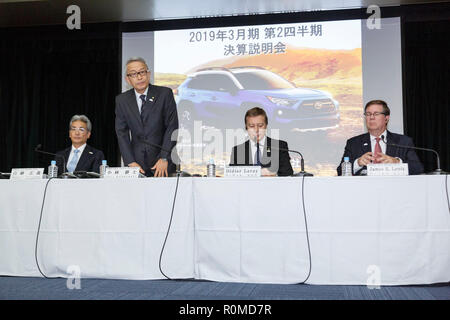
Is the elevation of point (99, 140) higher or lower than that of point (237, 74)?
lower

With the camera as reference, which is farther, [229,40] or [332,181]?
[229,40]

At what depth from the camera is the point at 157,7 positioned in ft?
15.3

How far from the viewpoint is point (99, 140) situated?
5.12 meters

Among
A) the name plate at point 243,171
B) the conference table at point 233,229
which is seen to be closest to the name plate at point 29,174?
the conference table at point 233,229

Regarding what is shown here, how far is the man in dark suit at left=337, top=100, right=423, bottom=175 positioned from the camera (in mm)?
2842

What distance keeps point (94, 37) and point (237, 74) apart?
5.87 feet

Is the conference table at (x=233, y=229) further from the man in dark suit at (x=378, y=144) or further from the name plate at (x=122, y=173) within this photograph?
the man in dark suit at (x=378, y=144)

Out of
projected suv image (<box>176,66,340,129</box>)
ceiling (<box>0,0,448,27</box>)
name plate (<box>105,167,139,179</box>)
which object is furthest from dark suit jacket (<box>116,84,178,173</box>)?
ceiling (<box>0,0,448,27</box>)

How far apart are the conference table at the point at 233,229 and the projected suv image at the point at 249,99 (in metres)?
2.20

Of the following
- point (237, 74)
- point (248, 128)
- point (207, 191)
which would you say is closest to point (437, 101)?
point (237, 74)

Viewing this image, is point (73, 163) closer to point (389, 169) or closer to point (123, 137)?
point (123, 137)
